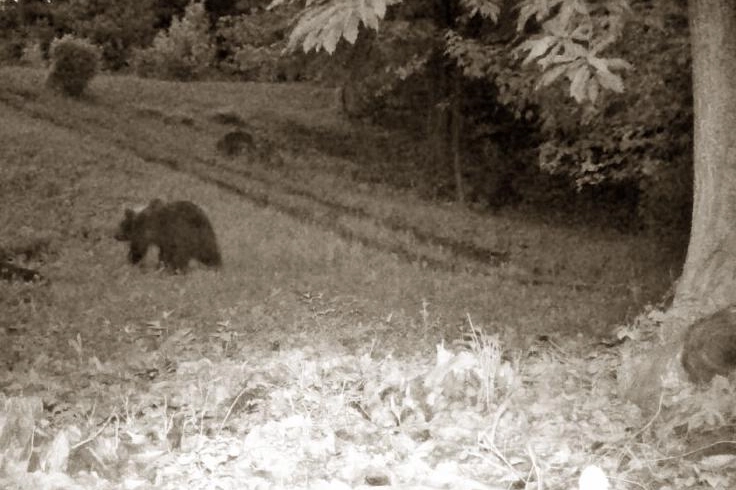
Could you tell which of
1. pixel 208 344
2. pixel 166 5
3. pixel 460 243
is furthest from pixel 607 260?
pixel 166 5

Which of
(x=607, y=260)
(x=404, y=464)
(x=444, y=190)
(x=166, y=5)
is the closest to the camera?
(x=404, y=464)

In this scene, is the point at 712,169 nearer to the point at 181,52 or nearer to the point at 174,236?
the point at 174,236

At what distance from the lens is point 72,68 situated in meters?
27.0

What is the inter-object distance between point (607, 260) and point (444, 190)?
289 inches

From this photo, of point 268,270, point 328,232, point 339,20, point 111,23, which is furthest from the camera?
point 111,23


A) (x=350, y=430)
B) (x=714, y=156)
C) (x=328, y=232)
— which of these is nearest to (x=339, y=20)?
(x=350, y=430)

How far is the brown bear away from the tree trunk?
7.71 metres

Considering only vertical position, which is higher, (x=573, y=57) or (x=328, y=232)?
(x=573, y=57)

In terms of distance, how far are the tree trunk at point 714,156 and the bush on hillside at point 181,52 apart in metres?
32.3

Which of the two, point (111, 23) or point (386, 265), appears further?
point (111, 23)

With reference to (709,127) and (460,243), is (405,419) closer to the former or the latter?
(709,127)

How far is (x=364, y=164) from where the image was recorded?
80.6 feet

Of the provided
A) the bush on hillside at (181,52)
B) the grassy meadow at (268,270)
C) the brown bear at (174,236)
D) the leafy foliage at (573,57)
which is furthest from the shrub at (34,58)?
the leafy foliage at (573,57)

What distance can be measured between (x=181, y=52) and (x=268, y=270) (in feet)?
89.0
